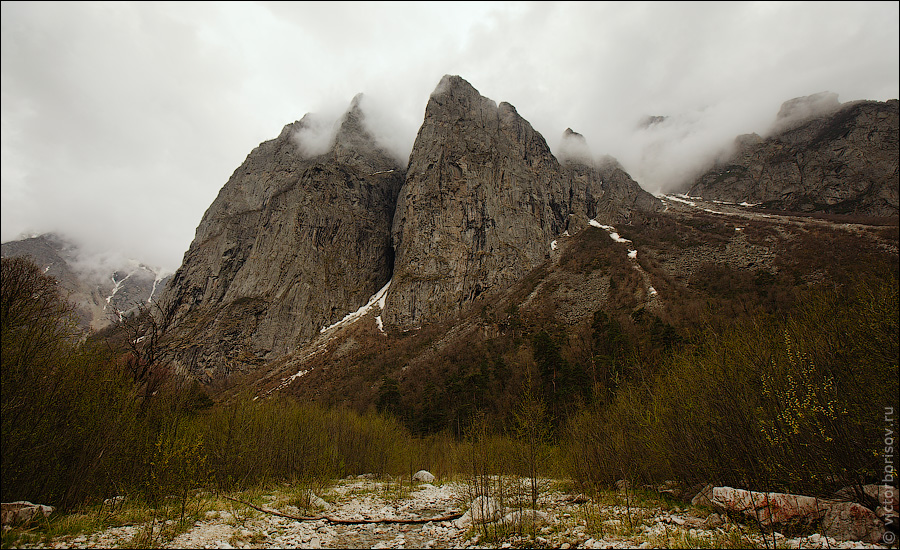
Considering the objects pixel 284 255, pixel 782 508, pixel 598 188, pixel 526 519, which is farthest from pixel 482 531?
pixel 598 188

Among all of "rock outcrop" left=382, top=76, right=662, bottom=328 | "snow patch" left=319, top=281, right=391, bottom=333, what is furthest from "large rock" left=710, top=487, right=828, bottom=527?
"snow patch" left=319, top=281, right=391, bottom=333

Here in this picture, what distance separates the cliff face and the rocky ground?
145665 millimetres

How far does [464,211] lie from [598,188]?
237 feet

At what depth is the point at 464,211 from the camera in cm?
9619

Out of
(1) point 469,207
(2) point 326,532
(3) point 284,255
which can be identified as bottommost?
(2) point 326,532

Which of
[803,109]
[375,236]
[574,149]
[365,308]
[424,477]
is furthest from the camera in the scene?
[803,109]

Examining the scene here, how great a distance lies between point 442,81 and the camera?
119 meters

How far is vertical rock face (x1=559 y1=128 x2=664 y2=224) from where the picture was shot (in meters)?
123

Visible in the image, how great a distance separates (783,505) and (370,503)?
1318 cm

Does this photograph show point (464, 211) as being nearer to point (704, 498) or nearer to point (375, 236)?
point (375, 236)

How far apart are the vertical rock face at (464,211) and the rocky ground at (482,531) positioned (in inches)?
2902

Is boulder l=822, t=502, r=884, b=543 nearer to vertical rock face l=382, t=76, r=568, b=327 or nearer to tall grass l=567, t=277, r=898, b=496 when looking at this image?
tall grass l=567, t=277, r=898, b=496

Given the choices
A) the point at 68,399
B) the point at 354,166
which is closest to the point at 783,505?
the point at 68,399

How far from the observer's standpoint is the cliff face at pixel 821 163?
366 ft
